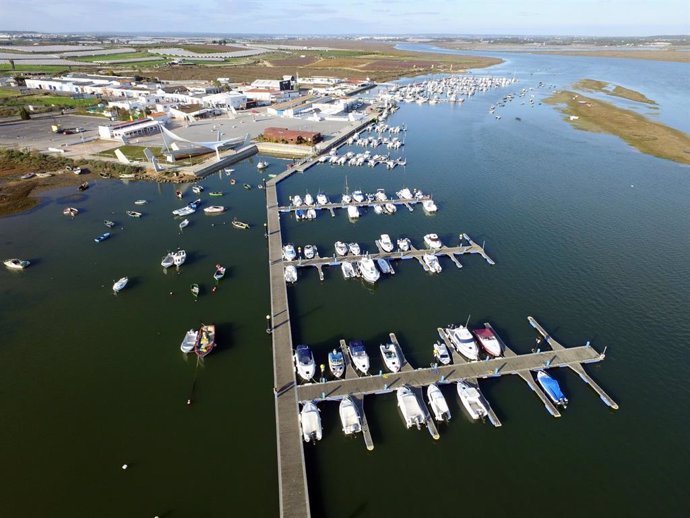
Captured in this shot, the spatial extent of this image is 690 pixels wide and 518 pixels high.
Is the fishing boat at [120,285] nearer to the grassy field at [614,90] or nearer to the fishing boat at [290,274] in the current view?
the fishing boat at [290,274]

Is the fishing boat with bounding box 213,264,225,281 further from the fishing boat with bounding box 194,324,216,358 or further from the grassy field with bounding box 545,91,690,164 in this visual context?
the grassy field with bounding box 545,91,690,164

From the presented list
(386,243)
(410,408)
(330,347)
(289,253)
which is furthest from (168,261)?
(410,408)

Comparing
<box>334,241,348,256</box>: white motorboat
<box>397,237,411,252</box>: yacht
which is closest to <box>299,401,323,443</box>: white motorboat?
<box>334,241,348,256</box>: white motorboat

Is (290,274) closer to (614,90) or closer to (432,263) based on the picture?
(432,263)

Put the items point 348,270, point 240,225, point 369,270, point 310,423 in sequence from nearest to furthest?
point 310,423 → point 369,270 → point 348,270 → point 240,225

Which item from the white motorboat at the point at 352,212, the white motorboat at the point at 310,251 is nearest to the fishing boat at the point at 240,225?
the white motorboat at the point at 310,251

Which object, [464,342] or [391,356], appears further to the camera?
[464,342]

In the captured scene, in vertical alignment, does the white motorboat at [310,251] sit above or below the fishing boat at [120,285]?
above
